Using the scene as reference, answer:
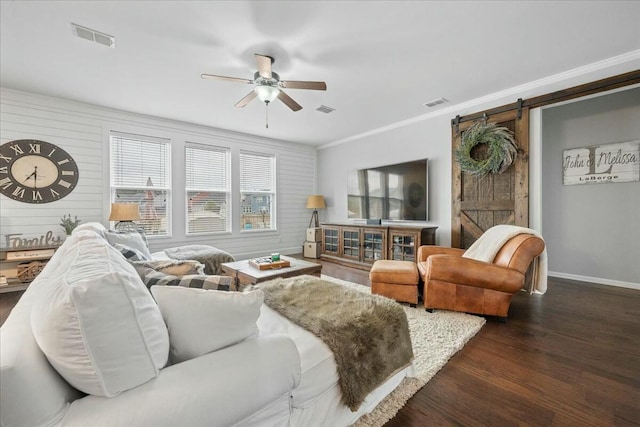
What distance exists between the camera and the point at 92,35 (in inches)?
96.6

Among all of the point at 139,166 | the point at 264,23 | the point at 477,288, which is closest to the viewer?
the point at 264,23

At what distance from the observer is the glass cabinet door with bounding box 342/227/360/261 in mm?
5070

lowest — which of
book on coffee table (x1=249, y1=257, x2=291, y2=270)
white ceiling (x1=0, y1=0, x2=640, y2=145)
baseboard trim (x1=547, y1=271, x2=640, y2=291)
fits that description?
baseboard trim (x1=547, y1=271, x2=640, y2=291)

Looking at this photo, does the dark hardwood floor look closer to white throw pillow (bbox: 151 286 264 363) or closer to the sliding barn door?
white throw pillow (bbox: 151 286 264 363)

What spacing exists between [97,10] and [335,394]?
127 inches

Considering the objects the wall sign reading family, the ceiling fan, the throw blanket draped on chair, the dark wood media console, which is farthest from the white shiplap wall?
the wall sign reading family

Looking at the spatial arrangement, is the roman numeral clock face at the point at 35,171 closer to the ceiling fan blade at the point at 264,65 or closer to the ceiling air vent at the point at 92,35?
the ceiling air vent at the point at 92,35

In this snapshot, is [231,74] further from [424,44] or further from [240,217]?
[240,217]

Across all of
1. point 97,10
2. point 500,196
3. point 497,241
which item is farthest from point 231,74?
point 500,196

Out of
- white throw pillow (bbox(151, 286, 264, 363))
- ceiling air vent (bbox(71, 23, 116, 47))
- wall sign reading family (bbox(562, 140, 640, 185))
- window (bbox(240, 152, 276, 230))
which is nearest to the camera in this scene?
white throw pillow (bbox(151, 286, 264, 363))

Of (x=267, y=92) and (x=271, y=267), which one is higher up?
(x=267, y=92)

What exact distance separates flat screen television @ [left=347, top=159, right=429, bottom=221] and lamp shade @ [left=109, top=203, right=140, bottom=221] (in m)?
3.90

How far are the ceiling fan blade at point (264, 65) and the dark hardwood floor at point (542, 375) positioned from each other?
115 inches

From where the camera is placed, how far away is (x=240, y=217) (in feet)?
18.4
